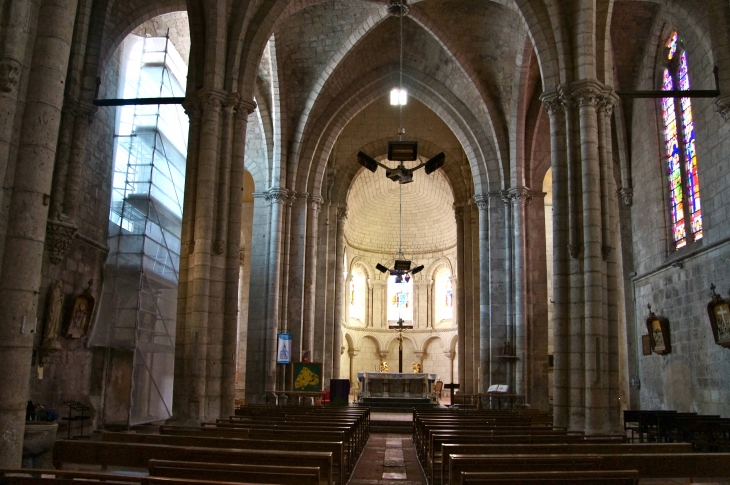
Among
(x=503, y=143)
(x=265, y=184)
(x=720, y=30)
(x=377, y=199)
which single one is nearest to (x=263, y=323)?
(x=265, y=184)

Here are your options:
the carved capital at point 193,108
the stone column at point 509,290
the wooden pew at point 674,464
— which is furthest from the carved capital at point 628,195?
the wooden pew at point 674,464

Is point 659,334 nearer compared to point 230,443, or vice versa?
point 230,443

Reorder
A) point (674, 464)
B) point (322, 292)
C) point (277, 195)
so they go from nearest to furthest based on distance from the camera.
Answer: point (674, 464) < point (277, 195) < point (322, 292)

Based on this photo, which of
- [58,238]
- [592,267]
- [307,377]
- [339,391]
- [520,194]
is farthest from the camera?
[520,194]

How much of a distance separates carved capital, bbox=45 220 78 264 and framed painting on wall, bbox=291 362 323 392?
7.55m

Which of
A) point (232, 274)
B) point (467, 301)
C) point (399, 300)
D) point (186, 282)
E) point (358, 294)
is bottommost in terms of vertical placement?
point (186, 282)

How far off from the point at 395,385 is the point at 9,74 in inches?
901

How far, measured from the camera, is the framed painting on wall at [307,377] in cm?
1875

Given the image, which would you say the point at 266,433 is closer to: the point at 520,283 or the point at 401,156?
the point at 401,156

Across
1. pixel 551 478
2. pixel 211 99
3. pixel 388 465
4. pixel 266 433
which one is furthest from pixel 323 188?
pixel 551 478

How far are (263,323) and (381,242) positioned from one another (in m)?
19.2

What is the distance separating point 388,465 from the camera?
11.5 m

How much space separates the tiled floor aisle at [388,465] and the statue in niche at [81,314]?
7196 millimetres

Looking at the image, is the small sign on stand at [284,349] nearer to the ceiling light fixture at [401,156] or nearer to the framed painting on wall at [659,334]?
the ceiling light fixture at [401,156]
